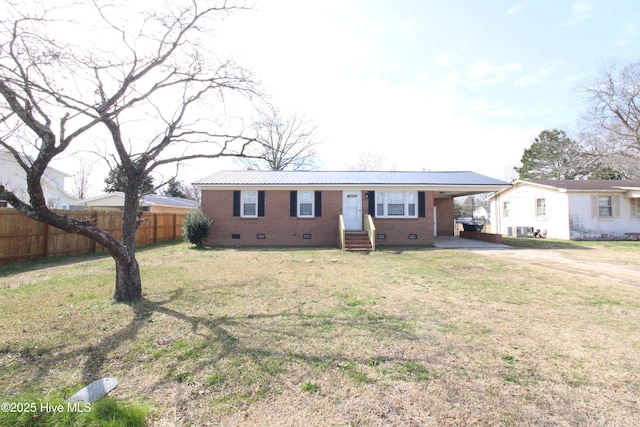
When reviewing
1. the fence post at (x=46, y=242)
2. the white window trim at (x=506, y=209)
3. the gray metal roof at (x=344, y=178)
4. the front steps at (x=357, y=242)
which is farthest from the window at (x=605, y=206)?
the fence post at (x=46, y=242)

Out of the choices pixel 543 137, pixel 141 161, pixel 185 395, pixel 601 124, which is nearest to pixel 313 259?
pixel 141 161

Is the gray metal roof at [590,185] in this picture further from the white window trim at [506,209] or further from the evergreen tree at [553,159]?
the evergreen tree at [553,159]

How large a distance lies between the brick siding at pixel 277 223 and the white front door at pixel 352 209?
0.26 meters

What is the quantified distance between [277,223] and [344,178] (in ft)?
13.9

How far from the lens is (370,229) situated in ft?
45.3

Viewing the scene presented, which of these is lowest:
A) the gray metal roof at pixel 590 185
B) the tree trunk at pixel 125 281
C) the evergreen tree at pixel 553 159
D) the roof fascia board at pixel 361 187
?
the tree trunk at pixel 125 281

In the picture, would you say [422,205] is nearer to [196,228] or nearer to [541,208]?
[541,208]

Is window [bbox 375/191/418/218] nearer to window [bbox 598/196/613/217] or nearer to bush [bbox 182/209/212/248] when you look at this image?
bush [bbox 182/209/212/248]

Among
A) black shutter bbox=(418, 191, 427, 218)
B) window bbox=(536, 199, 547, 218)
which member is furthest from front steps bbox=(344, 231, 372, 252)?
window bbox=(536, 199, 547, 218)

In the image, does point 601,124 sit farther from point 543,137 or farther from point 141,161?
point 141,161

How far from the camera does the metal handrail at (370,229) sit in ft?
42.8

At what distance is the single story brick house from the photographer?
15.2 m

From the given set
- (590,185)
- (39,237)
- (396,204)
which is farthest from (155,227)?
(590,185)

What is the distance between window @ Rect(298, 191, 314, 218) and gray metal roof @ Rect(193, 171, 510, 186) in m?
0.59
